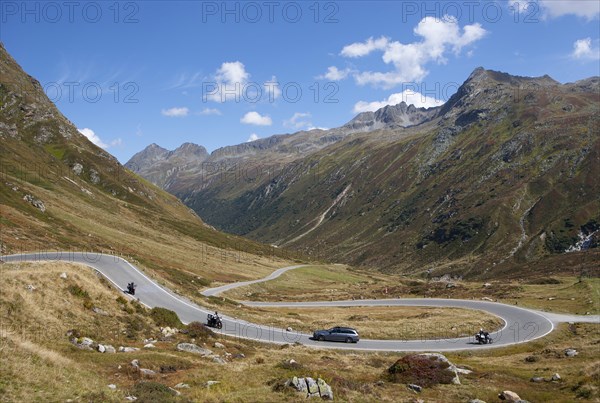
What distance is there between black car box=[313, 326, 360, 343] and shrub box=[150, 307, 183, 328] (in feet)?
53.0

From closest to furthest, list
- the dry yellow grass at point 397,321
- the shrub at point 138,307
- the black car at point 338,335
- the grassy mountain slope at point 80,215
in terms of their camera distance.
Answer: the shrub at point 138,307 → the black car at point 338,335 → the dry yellow grass at point 397,321 → the grassy mountain slope at point 80,215

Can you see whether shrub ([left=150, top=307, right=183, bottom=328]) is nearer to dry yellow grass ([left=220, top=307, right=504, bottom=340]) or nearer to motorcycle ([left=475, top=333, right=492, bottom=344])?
dry yellow grass ([left=220, top=307, right=504, bottom=340])

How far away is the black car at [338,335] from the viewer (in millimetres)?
47875

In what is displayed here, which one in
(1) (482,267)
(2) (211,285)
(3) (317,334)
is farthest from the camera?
(1) (482,267)

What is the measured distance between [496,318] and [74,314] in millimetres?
53702

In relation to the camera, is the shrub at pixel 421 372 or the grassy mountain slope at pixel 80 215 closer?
the shrub at pixel 421 372

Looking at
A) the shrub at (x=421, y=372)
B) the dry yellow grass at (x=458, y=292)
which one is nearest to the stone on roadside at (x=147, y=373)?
the shrub at (x=421, y=372)

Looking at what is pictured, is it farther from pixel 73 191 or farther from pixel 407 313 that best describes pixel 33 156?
pixel 407 313

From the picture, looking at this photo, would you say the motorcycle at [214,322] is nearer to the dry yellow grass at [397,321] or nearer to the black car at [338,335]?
the dry yellow grass at [397,321]

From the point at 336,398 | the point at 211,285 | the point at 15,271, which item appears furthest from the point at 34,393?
the point at 211,285

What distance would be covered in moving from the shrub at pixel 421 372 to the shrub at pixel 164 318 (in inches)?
778

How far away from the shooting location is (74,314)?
32250mm

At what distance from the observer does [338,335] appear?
4803 centimetres

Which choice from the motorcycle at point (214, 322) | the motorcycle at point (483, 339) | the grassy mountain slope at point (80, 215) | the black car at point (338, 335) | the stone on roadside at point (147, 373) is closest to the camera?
the stone on roadside at point (147, 373)
